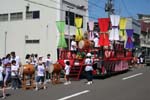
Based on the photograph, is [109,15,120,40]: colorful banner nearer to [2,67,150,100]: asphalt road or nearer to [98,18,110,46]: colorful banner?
[98,18,110,46]: colorful banner

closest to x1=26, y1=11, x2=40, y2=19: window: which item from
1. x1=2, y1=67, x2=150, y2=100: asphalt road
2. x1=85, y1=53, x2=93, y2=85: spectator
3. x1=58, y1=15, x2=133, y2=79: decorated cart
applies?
x1=58, y1=15, x2=133, y2=79: decorated cart

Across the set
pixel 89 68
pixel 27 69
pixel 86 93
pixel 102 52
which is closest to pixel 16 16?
pixel 102 52

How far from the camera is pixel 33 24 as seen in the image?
43938 mm

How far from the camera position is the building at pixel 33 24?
42.5 metres

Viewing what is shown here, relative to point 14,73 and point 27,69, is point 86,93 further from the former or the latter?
point 14,73

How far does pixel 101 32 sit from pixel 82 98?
11.7 meters

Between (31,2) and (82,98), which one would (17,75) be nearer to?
(82,98)

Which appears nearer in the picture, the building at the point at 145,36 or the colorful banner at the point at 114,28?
the colorful banner at the point at 114,28

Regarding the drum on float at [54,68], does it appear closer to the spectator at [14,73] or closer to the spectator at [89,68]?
the spectator at [89,68]

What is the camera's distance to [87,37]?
2888 centimetres

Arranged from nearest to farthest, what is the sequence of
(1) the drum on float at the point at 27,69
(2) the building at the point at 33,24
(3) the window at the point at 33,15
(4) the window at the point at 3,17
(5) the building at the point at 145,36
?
1. (1) the drum on float at the point at 27,69
2. (2) the building at the point at 33,24
3. (3) the window at the point at 33,15
4. (4) the window at the point at 3,17
5. (5) the building at the point at 145,36

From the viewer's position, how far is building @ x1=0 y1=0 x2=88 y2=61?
Result: 4247cm

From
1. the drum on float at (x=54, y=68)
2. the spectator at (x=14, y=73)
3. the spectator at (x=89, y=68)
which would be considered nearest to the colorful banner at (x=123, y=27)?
the spectator at (x=89, y=68)

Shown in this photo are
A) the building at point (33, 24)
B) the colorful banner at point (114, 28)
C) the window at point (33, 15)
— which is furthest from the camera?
the window at point (33, 15)
